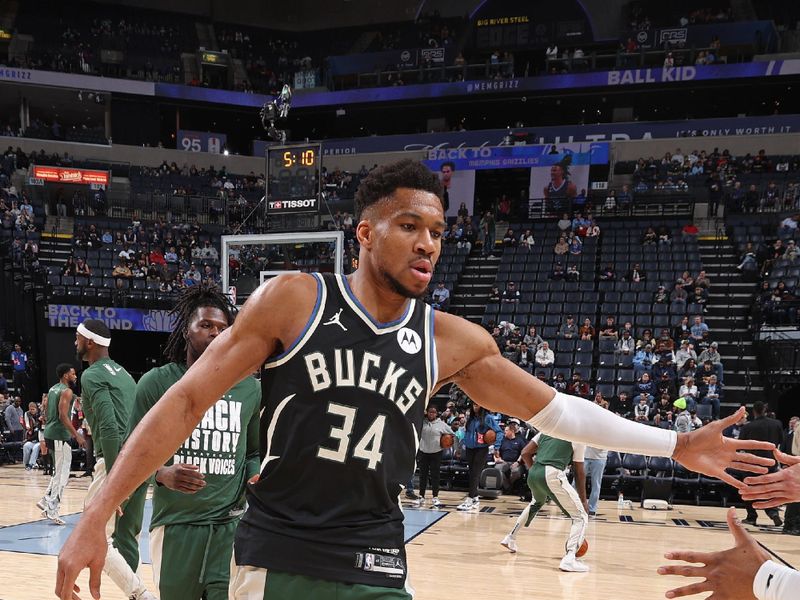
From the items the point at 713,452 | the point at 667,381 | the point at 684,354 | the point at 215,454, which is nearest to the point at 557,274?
the point at 684,354

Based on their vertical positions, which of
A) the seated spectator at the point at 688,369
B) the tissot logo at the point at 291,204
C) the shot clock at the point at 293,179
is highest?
the shot clock at the point at 293,179

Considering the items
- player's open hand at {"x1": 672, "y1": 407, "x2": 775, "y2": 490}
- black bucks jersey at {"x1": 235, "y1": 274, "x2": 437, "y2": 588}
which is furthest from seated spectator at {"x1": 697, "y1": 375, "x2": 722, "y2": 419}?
black bucks jersey at {"x1": 235, "y1": 274, "x2": 437, "y2": 588}

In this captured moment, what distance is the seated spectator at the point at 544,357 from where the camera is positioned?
55.9 ft

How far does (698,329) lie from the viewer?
17.2 m

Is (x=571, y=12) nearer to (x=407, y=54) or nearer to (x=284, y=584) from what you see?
(x=407, y=54)

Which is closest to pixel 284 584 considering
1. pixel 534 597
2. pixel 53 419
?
pixel 534 597

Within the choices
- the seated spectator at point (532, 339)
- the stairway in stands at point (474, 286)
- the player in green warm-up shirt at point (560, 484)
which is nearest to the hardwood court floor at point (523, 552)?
the player in green warm-up shirt at point (560, 484)

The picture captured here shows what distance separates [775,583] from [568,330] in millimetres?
15911

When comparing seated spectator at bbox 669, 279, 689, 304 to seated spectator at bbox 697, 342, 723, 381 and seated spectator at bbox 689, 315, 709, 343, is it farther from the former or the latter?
seated spectator at bbox 697, 342, 723, 381

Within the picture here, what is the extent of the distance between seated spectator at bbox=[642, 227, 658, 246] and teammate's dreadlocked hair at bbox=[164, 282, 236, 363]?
18.7 meters

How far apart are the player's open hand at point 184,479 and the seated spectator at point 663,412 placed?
36.3ft

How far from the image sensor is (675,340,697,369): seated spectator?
53.2ft

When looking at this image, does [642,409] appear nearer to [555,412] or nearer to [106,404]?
[106,404]

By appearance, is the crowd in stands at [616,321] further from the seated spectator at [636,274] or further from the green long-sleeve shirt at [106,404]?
the green long-sleeve shirt at [106,404]
